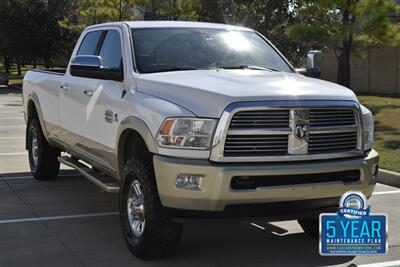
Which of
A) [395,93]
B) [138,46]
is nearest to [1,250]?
[138,46]

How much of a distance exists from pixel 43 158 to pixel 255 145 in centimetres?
470

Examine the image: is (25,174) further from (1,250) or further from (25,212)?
(1,250)

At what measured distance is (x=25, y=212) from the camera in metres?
6.89

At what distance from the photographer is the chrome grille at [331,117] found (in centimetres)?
482

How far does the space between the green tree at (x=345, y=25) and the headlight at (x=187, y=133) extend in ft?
49.2

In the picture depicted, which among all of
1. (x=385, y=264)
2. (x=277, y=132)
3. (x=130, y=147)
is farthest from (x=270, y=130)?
(x=385, y=264)

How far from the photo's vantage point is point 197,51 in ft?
19.8

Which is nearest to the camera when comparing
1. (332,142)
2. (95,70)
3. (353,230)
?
(353,230)

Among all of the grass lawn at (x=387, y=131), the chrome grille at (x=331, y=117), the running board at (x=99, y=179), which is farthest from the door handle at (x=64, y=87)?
the grass lawn at (x=387, y=131)

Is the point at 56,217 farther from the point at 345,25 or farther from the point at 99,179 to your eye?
the point at 345,25

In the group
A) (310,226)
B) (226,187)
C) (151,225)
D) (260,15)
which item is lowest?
(310,226)

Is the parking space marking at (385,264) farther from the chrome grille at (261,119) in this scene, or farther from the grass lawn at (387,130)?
the grass lawn at (387,130)

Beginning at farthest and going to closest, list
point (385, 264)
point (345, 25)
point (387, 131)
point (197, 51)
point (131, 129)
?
point (345, 25)
point (387, 131)
point (197, 51)
point (131, 129)
point (385, 264)

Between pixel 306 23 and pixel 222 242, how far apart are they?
625 inches
